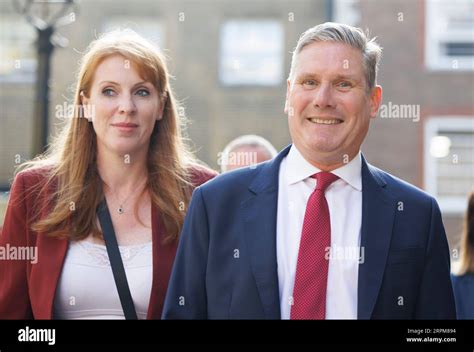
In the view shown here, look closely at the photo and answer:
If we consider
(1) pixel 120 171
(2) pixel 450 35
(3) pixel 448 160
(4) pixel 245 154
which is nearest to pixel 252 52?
(2) pixel 450 35

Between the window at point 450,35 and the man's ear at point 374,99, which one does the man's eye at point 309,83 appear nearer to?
the man's ear at point 374,99

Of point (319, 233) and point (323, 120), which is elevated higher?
point (323, 120)

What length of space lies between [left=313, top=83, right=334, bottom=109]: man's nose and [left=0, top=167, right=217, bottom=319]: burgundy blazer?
1.52 ft

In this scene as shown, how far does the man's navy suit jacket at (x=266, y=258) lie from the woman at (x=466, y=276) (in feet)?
1.89

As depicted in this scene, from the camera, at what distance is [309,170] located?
187cm

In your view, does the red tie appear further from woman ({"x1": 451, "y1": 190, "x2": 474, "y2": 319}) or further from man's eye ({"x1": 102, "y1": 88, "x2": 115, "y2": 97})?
woman ({"x1": 451, "y1": 190, "x2": 474, "y2": 319})

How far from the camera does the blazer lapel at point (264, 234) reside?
178cm

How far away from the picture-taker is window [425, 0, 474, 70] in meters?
9.48

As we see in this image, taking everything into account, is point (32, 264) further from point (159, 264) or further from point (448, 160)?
point (448, 160)

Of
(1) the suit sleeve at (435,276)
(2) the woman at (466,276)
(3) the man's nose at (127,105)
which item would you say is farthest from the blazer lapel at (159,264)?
(2) the woman at (466,276)

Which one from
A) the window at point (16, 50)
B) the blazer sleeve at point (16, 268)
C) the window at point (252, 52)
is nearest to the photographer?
the blazer sleeve at point (16, 268)

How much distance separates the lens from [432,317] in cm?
188

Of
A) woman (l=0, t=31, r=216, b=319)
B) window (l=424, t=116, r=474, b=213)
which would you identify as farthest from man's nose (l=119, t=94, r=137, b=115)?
window (l=424, t=116, r=474, b=213)

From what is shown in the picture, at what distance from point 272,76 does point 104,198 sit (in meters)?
8.24
